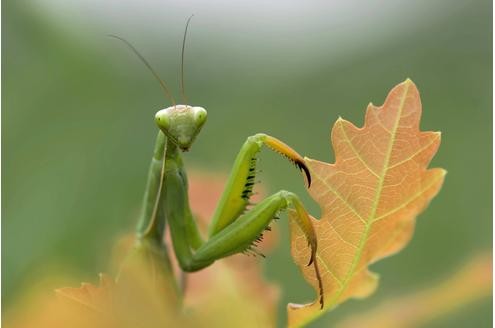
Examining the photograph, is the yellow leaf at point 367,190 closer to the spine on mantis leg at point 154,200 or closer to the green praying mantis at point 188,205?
the green praying mantis at point 188,205

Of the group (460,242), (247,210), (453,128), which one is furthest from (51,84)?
→ (453,128)

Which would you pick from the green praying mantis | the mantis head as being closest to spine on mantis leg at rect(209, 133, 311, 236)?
the green praying mantis

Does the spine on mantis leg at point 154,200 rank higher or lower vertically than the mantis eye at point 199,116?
lower

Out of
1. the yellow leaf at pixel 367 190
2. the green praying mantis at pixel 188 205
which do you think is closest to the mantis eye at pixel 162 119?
the green praying mantis at pixel 188 205

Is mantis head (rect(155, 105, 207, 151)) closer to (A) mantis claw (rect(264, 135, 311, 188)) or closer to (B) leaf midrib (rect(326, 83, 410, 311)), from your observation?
(A) mantis claw (rect(264, 135, 311, 188))

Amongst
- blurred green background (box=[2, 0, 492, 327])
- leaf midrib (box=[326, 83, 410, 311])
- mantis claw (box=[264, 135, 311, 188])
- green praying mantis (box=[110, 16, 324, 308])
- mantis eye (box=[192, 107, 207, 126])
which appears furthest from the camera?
blurred green background (box=[2, 0, 492, 327])

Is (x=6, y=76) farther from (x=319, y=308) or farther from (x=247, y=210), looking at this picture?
(x=319, y=308)
